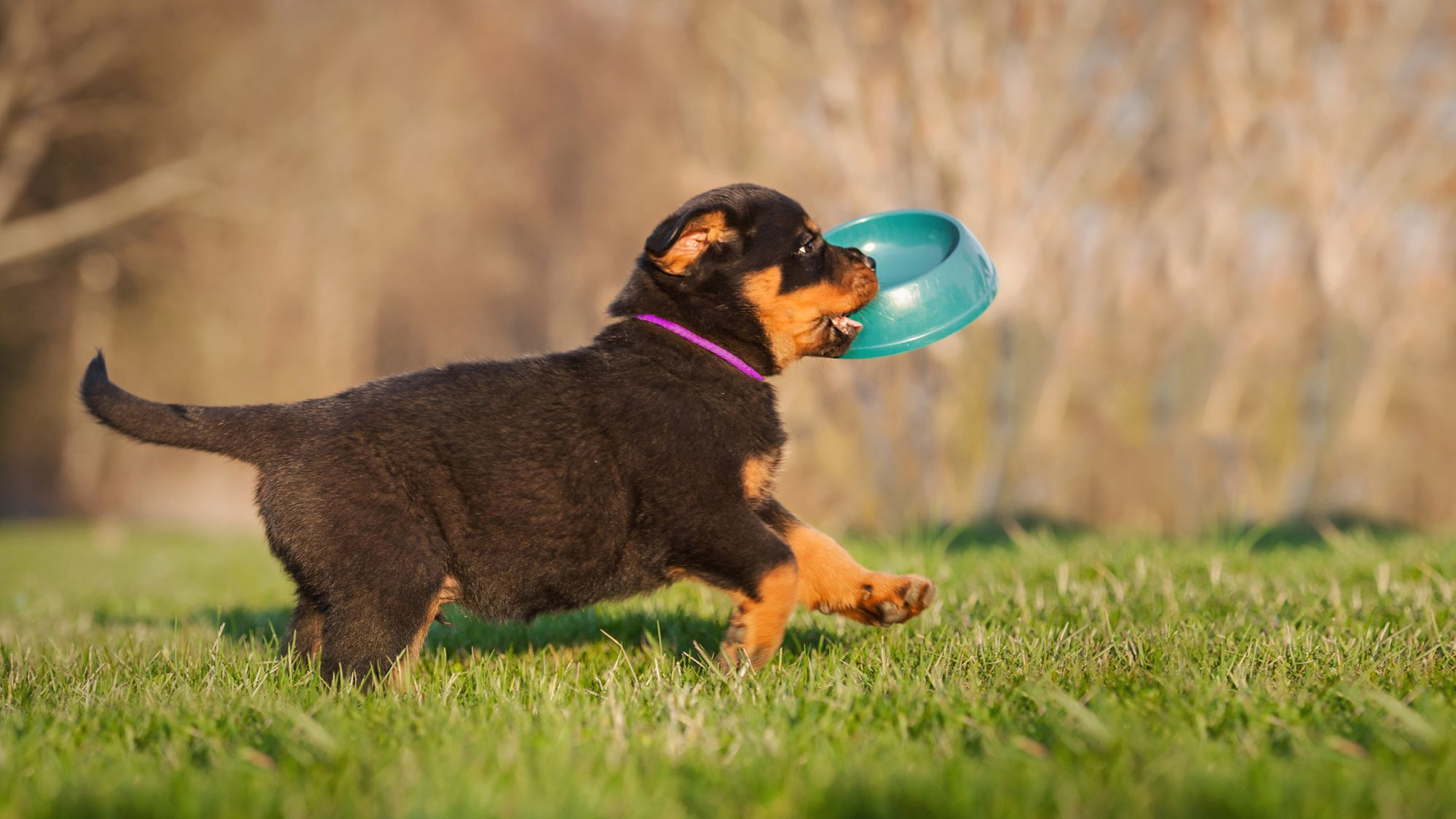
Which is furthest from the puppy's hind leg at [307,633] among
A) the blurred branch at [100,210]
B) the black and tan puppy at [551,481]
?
the blurred branch at [100,210]

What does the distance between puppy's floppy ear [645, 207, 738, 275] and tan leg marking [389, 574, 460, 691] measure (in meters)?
1.13

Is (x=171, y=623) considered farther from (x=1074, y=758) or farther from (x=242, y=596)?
(x=1074, y=758)

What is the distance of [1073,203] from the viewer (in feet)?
30.8

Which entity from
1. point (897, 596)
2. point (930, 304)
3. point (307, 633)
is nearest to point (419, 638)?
point (307, 633)

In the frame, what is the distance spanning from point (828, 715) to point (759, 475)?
3.32ft

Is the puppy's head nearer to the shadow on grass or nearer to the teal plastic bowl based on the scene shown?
the teal plastic bowl

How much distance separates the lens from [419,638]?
3111 millimetres

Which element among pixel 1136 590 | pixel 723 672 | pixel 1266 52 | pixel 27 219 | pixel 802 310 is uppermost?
pixel 27 219

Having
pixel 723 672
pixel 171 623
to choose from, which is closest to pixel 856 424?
pixel 171 623

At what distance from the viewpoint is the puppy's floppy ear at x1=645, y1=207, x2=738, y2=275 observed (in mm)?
3373

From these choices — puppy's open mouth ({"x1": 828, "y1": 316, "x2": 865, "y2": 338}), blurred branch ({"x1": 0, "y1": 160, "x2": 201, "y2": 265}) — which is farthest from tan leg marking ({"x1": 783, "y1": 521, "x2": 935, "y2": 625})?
blurred branch ({"x1": 0, "y1": 160, "x2": 201, "y2": 265})

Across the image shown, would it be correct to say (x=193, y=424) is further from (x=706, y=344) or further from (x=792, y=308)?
(x=792, y=308)

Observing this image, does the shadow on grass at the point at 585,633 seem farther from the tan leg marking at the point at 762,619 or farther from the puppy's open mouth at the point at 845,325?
the puppy's open mouth at the point at 845,325

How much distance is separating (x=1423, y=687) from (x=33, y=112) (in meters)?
16.1
